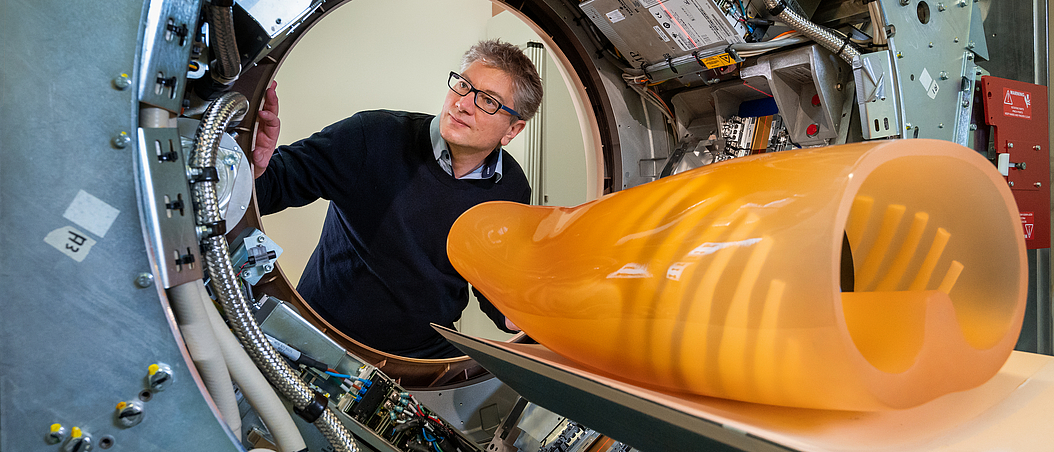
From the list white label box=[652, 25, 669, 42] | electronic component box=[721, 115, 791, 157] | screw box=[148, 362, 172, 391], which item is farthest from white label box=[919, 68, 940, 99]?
screw box=[148, 362, 172, 391]

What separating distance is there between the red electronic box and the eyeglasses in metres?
1.88

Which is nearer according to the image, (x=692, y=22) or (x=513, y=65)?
(x=692, y=22)

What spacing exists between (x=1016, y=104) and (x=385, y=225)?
2563 millimetres

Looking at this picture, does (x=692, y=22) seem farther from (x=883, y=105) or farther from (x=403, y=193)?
(x=403, y=193)

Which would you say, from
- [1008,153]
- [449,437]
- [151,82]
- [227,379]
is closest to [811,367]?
[227,379]

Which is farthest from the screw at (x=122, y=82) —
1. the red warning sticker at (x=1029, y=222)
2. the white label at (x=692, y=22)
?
the red warning sticker at (x=1029, y=222)

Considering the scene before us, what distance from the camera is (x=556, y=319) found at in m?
0.97

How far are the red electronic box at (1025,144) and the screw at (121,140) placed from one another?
2662 mm

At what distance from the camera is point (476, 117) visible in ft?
7.54

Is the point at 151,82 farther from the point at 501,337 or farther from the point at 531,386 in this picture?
the point at 501,337

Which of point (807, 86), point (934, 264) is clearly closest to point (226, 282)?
point (934, 264)

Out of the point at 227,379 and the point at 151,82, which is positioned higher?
the point at 151,82

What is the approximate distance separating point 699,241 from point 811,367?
20cm

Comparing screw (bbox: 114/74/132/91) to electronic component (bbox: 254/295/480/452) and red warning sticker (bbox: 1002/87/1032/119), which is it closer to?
electronic component (bbox: 254/295/480/452)
